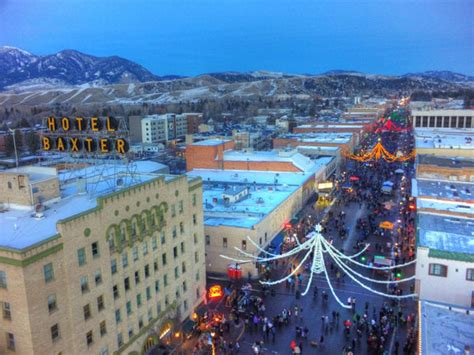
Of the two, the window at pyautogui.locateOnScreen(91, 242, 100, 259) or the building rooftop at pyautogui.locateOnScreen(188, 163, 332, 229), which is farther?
the building rooftop at pyautogui.locateOnScreen(188, 163, 332, 229)

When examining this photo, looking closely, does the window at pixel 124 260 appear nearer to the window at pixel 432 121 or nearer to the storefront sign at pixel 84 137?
the storefront sign at pixel 84 137

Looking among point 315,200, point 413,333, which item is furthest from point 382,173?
point 413,333

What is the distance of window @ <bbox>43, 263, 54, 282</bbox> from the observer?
18.7m

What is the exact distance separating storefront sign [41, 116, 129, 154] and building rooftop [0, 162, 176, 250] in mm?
2370

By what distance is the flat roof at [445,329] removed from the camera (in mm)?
19609

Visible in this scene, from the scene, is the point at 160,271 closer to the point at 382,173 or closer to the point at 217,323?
the point at 217,323

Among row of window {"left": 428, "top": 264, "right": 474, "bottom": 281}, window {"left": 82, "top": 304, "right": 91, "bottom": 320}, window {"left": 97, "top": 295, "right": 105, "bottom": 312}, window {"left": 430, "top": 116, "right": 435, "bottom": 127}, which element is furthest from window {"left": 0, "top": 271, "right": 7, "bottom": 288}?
window {"left": 430, "top": 116, "right": 435, "bottom": 127}

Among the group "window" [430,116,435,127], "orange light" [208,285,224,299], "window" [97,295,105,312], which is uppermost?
"window" [430,116,435,127]

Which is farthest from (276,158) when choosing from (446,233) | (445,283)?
(445,283)

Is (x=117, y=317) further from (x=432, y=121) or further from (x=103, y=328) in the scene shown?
(x=432, y=121)

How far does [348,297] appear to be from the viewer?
32719 millimetres

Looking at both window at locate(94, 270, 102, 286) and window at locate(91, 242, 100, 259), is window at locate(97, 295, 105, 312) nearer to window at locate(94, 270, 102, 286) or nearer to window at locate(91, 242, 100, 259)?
window at locate(94, 270, 102, 286)

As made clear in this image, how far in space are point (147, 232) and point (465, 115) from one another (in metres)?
104

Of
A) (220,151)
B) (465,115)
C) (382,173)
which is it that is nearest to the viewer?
(220,151)
